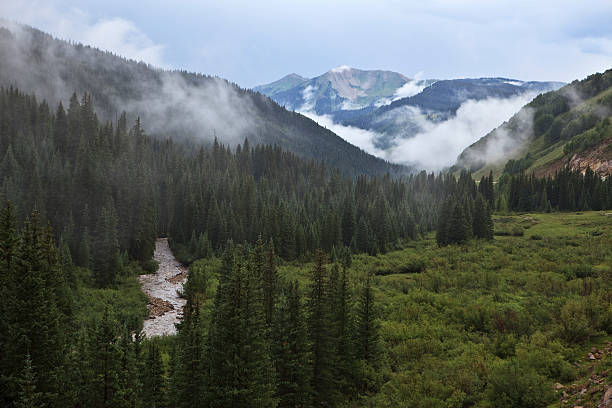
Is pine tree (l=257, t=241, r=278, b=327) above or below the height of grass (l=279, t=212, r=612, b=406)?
above

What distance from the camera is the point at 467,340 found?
120ft

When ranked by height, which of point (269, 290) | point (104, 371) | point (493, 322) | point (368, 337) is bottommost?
point (493, 322)

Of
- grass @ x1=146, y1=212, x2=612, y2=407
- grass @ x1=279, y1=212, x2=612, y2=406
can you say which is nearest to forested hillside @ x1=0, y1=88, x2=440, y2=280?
grass @ x1=279, y1=212, x2=612, y2=406

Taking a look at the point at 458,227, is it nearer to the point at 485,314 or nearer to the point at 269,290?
the point at 485,314

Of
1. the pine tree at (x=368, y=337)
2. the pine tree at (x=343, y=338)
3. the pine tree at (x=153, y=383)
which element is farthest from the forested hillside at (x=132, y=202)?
the pine tree at (x=153, y=383)

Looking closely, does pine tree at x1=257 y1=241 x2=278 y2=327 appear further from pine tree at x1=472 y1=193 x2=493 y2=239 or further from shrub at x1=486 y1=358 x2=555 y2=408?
pine tree at x1=472 y1=193 x2=493 y2=239

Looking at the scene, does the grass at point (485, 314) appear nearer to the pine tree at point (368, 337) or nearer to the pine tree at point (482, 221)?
the pine tree at point (368, 337)

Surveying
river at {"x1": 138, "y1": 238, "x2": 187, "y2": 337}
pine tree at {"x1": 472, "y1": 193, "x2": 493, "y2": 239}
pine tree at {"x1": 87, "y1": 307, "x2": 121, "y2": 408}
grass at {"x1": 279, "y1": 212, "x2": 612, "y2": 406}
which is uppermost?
pine tree at {"x1": 472, "y1": 193, "x2": 493, "y2": 239}

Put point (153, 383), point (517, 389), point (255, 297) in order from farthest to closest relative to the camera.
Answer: point (153, 383)
point (255, 297)
point (517, 389)

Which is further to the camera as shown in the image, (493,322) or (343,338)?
(493,322)

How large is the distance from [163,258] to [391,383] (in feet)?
272

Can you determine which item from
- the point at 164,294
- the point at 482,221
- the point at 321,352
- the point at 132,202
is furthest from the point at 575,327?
the point at 132,202

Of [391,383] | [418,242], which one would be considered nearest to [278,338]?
[391,383]

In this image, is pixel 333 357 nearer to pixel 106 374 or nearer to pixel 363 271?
pixel 106 374
